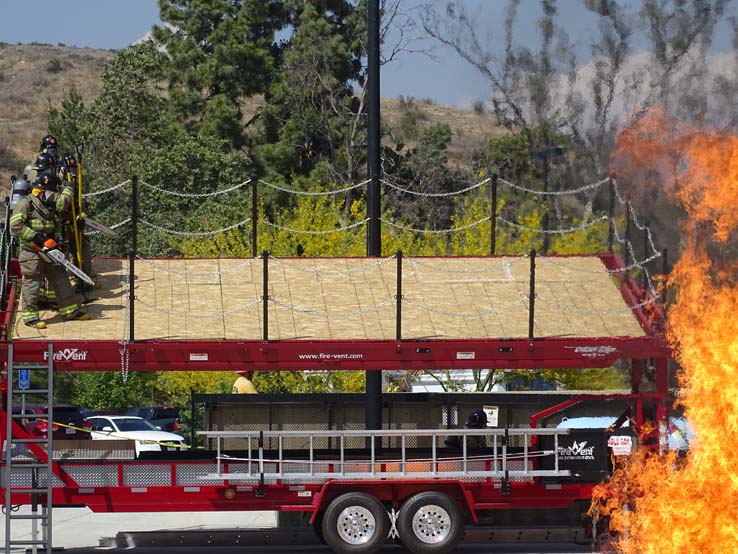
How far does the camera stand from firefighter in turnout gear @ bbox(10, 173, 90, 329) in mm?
16812

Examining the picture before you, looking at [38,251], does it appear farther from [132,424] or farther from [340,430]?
[132,424]

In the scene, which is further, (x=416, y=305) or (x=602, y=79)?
(x=602, y=79)

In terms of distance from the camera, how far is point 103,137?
54.2 m


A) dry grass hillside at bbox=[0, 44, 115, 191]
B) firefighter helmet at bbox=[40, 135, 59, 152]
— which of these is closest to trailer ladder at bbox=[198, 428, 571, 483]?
firefighter helmet at bbox=[40, 135, 59, 152]

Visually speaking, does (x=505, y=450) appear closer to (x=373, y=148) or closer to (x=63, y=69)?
(x=373, y=148)

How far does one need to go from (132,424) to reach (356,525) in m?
17.8

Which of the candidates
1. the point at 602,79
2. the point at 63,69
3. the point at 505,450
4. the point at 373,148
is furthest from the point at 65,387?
the point at 63,69

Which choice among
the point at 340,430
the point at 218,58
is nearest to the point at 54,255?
the point at 340,430

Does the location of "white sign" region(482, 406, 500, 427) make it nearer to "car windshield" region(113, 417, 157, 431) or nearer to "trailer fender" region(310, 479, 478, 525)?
"trailer fender" region(310, 479, 478, 525)

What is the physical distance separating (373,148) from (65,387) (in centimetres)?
2634

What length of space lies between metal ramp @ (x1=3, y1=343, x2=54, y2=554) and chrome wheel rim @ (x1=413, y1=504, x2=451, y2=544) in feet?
14.9

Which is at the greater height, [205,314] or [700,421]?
[205,314]

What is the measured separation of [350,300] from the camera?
59.8 feet

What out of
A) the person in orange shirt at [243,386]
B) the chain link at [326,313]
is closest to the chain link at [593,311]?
the chain link at [326,313]
